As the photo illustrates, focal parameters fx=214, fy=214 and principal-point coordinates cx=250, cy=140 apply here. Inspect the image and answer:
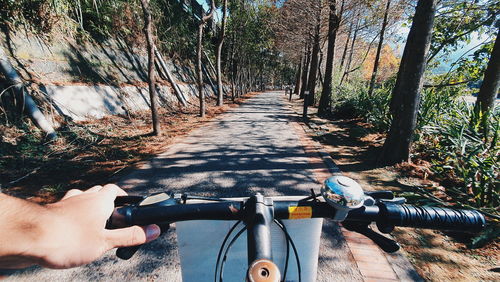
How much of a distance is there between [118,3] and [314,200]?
12.8m

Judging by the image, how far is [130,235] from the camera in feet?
3.01

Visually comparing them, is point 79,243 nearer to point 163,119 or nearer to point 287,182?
point 287,182

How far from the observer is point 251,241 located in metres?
0.75

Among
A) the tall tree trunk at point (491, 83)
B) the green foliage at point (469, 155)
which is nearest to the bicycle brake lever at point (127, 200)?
the green foliage at point (469, 155)

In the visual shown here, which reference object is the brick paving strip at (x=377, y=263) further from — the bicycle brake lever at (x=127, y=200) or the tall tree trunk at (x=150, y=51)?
the tall tree trunk at (x=150, y=51)

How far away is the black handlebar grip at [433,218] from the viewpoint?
3.07 ft

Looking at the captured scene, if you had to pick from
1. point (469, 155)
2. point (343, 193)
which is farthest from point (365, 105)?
point (343, 193)

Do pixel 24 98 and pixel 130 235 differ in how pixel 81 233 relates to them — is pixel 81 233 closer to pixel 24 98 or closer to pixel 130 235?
pixel 130 235

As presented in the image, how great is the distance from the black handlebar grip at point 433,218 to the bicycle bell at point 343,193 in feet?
0.80

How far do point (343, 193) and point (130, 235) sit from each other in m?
0.90

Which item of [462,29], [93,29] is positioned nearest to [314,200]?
[462,29]

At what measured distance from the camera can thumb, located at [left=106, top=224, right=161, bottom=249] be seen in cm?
88

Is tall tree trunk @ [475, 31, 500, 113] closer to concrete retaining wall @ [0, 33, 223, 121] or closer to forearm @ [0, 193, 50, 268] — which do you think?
forearm @ [0, 193, 50, 268]

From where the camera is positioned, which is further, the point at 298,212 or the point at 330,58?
the point at 330,58
